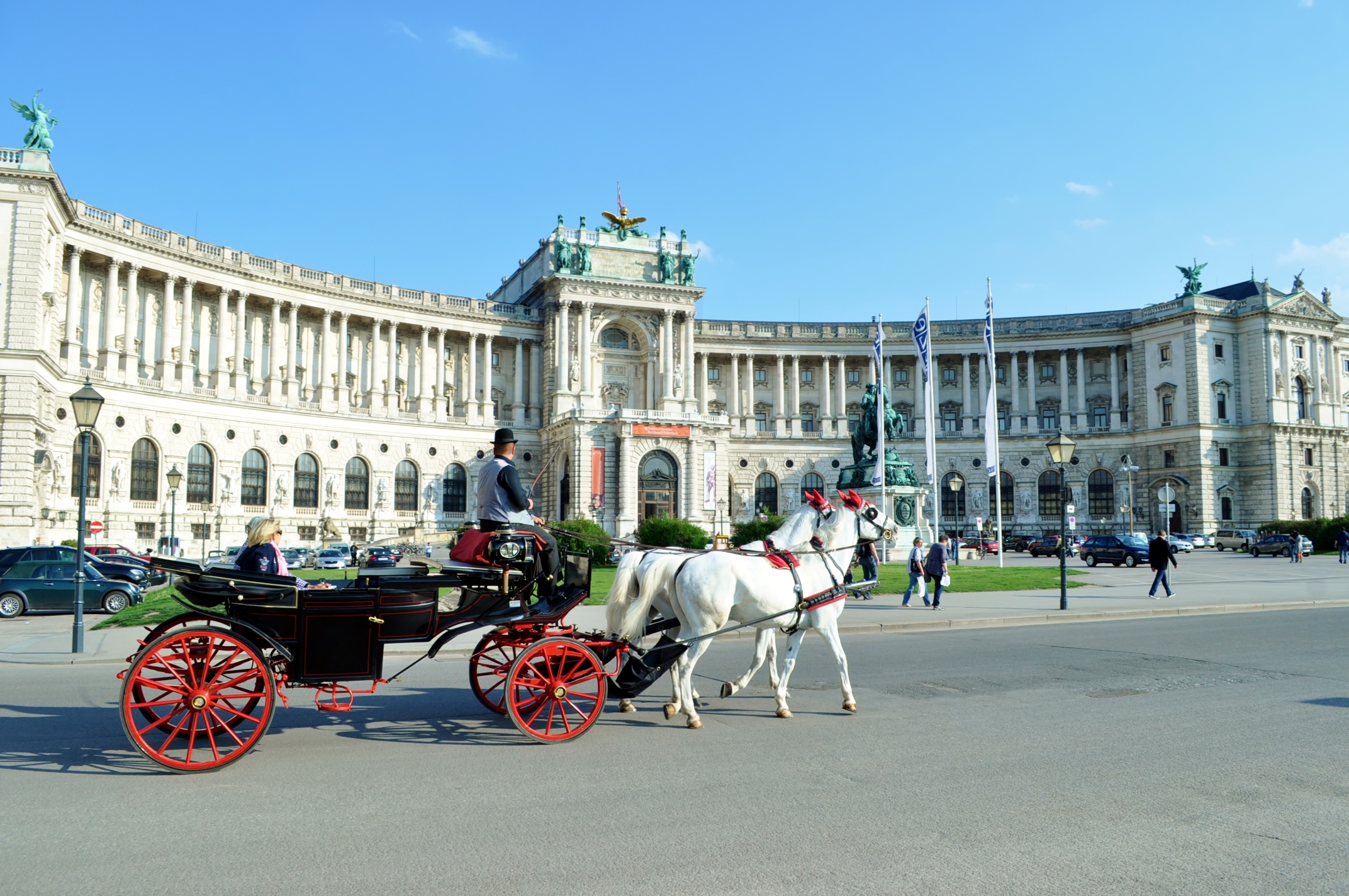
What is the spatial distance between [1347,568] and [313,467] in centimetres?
5995

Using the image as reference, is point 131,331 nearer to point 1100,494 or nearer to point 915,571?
point 915,571

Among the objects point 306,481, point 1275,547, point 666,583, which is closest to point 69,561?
point 666,583

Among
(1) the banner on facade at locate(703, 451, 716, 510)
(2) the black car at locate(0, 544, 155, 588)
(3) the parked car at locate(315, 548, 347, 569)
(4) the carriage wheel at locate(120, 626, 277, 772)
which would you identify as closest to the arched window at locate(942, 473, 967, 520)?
(1) the banner on facade at locate(703, 451, 716, 510)

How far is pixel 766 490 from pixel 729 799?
76.3 meters

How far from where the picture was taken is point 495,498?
377 inches

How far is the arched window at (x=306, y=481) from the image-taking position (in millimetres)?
64062

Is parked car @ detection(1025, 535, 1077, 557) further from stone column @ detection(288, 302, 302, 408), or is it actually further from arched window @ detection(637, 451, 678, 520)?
stone column @ detection(288, 302, 302, 408)

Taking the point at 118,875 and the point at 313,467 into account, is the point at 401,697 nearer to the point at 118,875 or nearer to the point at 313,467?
the point at 118,875

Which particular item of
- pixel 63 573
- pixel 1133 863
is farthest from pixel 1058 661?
pixel 63 573

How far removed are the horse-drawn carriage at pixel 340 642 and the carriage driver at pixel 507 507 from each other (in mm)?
176

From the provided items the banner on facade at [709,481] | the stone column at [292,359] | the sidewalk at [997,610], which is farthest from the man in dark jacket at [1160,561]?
the stone column at [292,359]

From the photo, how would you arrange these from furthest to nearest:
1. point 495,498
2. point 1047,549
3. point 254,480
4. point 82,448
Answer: point 254,480 < point 1047,549 < point 82,448 < point 495,498

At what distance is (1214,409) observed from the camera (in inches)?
3110

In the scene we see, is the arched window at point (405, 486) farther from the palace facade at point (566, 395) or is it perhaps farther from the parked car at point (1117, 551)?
the parked car at point (1117, 551)
